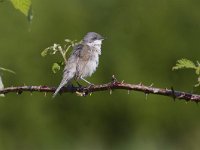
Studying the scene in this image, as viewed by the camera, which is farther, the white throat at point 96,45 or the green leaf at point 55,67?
the white throat at point 96,45

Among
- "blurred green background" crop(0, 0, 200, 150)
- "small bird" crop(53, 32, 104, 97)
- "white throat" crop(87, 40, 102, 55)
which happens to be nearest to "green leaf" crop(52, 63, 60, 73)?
"small bird" crop(53, 32, 104, 97)

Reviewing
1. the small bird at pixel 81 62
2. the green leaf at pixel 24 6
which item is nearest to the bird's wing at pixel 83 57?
the small bird at pixel 81 62

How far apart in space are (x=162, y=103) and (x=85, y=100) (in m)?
2.00

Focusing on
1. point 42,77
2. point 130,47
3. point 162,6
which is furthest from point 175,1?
point 42,77

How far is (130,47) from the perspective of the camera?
21.5m

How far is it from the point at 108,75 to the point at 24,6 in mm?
17027

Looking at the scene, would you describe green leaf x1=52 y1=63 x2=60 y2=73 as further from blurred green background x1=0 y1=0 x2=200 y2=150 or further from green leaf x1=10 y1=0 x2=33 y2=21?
blurred green background x1=0 y1=0 x2=200 y2=150

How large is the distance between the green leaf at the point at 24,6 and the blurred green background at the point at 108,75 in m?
15.2

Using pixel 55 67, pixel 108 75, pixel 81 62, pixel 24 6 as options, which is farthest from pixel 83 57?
pixel 108 75

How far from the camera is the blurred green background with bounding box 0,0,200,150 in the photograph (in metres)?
19.3

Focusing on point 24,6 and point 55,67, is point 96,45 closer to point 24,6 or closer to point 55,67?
point 55,67

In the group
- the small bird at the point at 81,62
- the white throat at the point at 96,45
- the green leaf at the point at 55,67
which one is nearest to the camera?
the green leaf at the point at 55,67

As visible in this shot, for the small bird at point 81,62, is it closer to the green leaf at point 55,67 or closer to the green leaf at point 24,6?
the green leaf at point 55,67

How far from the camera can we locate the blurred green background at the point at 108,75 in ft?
63.4
